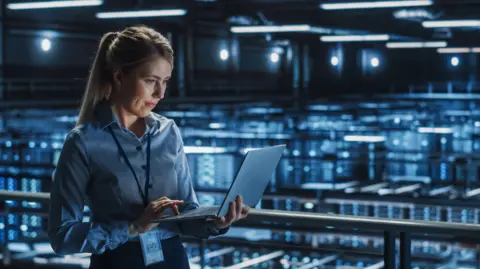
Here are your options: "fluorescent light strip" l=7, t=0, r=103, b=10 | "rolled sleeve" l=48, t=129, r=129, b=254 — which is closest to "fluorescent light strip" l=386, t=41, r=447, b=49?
"fluorescent light strip" l=7, t=0, r=103, b=10

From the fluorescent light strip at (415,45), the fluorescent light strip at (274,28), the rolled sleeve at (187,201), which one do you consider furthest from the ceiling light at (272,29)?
the rolled sleeve at (187,201)

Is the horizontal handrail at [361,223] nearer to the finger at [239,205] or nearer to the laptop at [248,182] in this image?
the laptop at [248,182]

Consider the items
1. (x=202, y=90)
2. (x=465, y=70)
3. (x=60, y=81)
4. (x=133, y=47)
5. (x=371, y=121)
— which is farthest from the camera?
(x=465, y=70)

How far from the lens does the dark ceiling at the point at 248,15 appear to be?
50.0 ft

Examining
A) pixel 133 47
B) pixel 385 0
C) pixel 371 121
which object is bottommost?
pixel 371 121

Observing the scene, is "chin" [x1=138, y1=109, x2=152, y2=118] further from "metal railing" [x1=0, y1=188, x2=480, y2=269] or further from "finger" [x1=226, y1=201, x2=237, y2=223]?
"metal railing" [x1=0, y1=188, x2=480, y2=269]

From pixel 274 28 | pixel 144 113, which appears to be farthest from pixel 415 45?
pixel 144 113

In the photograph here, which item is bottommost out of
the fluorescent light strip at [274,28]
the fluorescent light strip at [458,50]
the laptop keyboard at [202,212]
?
the laptop keyboard at [202,212]

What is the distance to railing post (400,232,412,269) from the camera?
241cm

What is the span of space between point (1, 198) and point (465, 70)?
26999 mm

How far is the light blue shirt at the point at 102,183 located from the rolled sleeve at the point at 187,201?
3 cm

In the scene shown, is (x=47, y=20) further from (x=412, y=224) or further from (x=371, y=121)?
(x=412, y=224)

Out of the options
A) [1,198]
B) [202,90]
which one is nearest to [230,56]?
[202,90]

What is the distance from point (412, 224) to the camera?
2.36 metres
